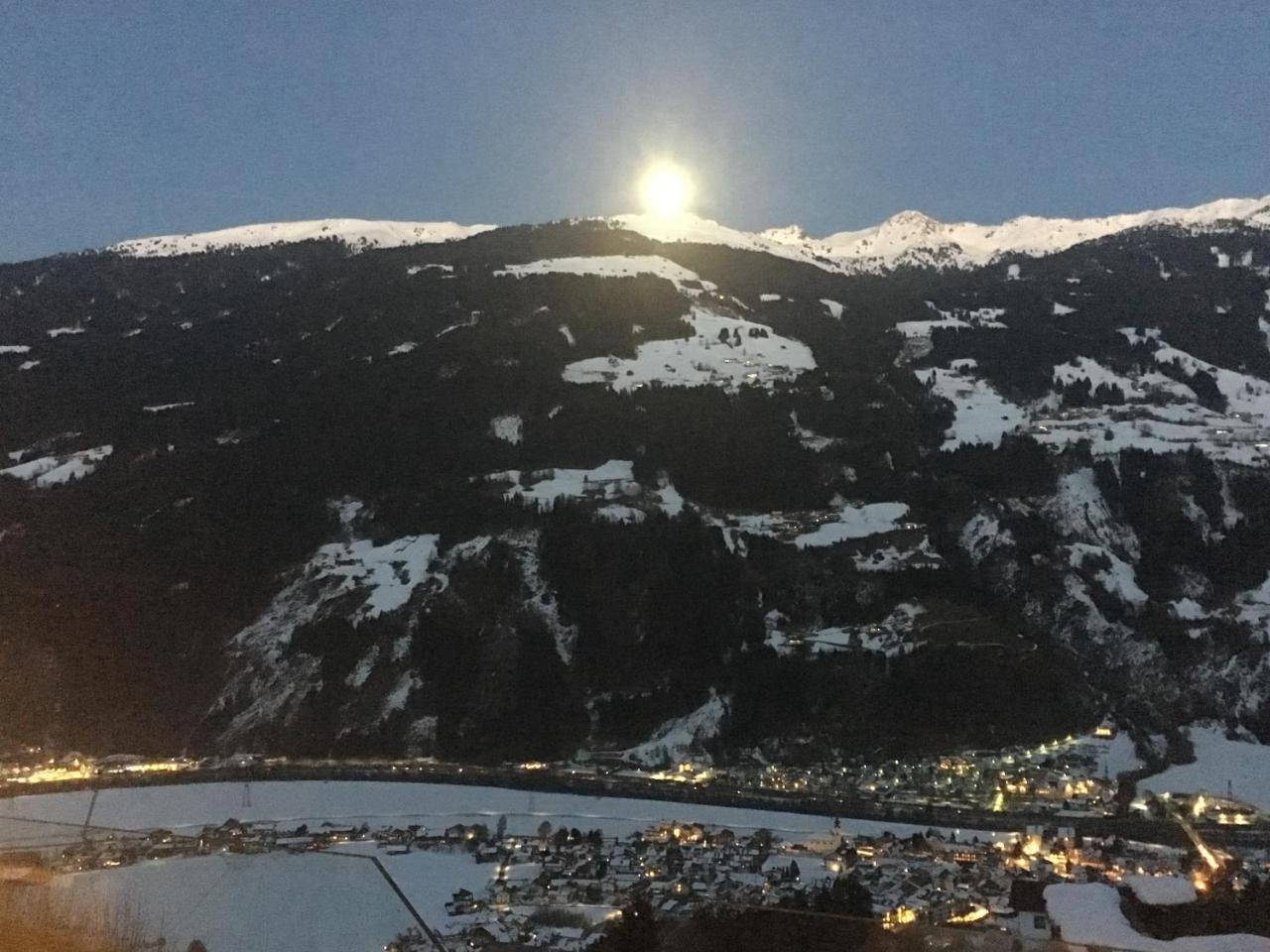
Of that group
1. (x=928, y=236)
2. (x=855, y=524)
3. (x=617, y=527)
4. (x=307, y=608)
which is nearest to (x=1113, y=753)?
(x=855, y=524)

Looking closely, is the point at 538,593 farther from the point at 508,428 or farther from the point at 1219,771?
the point at 1219,771

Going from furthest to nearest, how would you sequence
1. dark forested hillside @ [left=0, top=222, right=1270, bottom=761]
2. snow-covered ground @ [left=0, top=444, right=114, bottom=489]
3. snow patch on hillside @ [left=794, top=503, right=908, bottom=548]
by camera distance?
snow-covered ground @ [left=0, top=444, right=114, bottom=489]
snow patch on hillside @ [left=794, top=503, right=908, bottom=548]
dark forested hillside @ [left=0, top=222, right=1270, bottom=761]

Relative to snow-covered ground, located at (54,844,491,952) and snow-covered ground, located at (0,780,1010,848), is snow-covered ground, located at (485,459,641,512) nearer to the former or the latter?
snow-covered ground, located at (0,780,1010,848)

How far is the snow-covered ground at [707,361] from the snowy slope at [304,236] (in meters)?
63.4

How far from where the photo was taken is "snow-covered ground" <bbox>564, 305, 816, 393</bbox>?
2542 inches

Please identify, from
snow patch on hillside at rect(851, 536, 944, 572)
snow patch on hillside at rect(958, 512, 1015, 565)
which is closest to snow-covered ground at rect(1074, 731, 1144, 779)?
snow patch on hillside at rect(851, 536, 944, 572)

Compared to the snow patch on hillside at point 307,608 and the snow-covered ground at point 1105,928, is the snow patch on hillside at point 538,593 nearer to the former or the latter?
the snow patch on hillside at point 307,608

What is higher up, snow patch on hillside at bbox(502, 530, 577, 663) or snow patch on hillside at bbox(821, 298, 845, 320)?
snow patch on hillside at bbox(821, 298, 845, 320)

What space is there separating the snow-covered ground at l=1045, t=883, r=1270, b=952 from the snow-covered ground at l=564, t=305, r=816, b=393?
48.1m

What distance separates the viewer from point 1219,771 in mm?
34406

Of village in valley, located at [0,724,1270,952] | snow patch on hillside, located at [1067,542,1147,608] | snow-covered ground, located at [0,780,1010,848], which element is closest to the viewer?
village in valley, located at [0,724,1270,952]

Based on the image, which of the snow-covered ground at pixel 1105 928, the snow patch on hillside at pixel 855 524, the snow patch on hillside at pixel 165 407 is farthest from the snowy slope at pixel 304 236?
the snow-covered ground at pixel 1105 928

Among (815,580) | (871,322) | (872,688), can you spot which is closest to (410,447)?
(815,580)

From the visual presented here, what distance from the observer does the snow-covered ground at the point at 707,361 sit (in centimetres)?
6456
